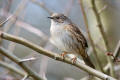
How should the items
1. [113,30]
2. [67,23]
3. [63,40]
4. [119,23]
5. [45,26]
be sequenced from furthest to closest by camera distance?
[45,26] → [119,23] → [113,30] → [67,23] → [63,40]

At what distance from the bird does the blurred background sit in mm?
217

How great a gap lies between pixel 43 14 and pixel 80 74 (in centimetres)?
184

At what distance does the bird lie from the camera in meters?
4.03

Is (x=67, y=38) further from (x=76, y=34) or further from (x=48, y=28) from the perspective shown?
(x=48, y=28)

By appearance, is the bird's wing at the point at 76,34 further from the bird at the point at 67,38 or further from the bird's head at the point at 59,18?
the bird's head at the point at 59,18

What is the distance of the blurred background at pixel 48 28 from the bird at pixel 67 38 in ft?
0.71

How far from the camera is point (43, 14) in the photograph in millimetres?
7586

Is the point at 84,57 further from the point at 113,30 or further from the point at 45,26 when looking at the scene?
the point at 45,26

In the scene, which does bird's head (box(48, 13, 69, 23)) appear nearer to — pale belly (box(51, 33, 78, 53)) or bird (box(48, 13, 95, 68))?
bird (box(48, 13, 95, 68))

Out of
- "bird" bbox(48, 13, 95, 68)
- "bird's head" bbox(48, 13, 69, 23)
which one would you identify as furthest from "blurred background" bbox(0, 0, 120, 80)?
"bird" bbox(48, 13, 95, 68)

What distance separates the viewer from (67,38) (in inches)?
161

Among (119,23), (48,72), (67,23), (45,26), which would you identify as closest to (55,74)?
(48,72)

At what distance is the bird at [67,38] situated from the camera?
4031 mm

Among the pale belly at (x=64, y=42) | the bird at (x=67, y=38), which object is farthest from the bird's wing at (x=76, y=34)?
the pale belly at (x=64, y=42)
